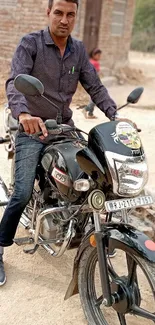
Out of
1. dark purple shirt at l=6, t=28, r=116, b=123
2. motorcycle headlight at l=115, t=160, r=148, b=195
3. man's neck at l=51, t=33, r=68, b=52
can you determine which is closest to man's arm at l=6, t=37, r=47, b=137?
dark purple shirt at l=6, t=28, r=116, b=123

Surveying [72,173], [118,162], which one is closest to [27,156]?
[72,173]

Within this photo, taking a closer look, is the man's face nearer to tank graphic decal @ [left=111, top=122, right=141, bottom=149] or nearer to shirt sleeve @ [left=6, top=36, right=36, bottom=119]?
shirt sleeve @ [left=6, top=36, right=36, bottom=119]

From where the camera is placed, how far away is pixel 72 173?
2555 mm

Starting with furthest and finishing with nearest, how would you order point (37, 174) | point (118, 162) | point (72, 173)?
point (37, 174)
point (72, 173)
point (118, 162)

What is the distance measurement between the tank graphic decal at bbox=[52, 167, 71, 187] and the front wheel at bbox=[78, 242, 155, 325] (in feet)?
1.36

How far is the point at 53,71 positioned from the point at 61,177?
0.79m

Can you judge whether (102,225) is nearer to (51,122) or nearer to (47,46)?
(51,122)

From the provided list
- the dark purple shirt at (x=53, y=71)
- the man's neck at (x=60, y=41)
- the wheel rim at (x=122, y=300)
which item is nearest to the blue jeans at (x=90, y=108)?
the dark purple shirt at (x=53, y=71)

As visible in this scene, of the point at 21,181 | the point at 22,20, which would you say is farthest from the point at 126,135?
the point at 22,20

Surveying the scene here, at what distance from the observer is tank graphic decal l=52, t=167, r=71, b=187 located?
8.47 ft

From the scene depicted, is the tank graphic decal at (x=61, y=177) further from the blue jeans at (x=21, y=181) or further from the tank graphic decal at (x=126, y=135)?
Answer: the tank graphic decal at (x=126, y=135)

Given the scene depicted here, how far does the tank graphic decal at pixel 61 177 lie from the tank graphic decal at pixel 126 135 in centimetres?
46

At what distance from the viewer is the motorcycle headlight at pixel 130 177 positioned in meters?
2.17

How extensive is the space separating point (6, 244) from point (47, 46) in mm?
1383
